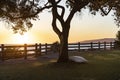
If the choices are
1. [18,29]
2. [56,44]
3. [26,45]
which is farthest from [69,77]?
[56,44]

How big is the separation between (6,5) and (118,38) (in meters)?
33.9

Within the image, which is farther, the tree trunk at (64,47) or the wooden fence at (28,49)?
the wooden fence at (28,49)

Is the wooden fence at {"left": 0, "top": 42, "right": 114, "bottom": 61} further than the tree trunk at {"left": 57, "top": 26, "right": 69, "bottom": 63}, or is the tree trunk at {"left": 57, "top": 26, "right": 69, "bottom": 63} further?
the wooden fence at {"left": 0, "top": 42, "right": 114, "bottom": 61}

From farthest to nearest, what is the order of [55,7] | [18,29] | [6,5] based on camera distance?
[18,29]
[55,7]
[6,5]

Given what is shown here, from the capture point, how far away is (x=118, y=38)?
5469 centimetres

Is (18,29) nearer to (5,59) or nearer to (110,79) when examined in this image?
(5,59)

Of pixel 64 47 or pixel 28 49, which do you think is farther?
pixel 28 49

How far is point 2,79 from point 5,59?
41.6 feet

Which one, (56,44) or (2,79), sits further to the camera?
(56,44)

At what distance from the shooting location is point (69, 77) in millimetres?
17094

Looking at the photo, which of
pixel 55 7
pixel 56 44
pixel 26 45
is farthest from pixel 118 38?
pixel 55 7

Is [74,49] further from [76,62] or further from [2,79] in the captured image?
[2,79]

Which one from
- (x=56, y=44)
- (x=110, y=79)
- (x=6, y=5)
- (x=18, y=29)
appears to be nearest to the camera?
(x=110, y=79)

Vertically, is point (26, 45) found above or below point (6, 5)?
below
